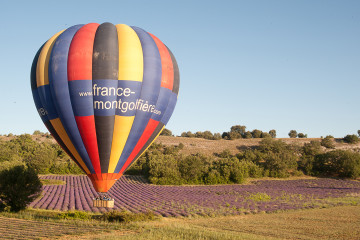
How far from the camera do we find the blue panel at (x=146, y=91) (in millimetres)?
17844

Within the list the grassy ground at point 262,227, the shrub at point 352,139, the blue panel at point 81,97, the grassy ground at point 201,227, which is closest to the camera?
the grassy ground at point 201,227

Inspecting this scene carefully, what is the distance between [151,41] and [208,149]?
66.3 m

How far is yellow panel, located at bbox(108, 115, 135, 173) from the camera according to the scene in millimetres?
17481

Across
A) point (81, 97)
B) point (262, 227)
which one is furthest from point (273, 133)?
point (81, 97)

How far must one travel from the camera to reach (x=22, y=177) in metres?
25.9

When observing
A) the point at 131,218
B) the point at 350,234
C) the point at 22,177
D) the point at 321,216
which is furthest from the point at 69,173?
the point at 350,234

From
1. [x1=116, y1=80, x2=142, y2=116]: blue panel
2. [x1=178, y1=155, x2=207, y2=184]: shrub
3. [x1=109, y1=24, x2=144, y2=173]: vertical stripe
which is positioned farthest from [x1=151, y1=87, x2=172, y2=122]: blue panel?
[x1=178, y1=155, x2=207, y2=184]: shrub

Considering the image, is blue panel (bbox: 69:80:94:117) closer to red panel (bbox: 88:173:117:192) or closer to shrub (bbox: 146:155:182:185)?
red panel (bbox: 88:173:117:192)

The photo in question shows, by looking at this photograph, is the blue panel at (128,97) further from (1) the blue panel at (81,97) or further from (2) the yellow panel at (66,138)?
(2) the yellow panel at (66,138)

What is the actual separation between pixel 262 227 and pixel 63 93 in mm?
13808

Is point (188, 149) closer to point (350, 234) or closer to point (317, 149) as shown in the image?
point (317, 149)

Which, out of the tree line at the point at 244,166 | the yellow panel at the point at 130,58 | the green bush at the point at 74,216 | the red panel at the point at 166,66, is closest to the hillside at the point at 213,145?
the tree line at the point at 244,166

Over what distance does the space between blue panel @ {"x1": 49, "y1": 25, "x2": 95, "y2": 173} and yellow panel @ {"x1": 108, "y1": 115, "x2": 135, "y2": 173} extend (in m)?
1.12

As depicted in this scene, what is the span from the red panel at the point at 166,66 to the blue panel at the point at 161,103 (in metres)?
0.28
